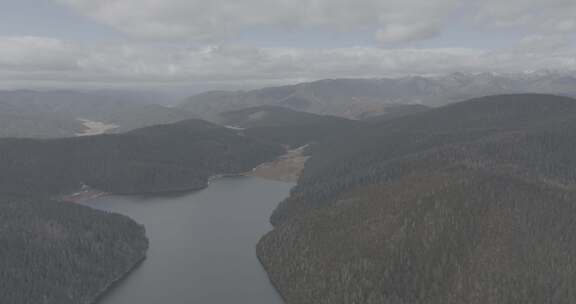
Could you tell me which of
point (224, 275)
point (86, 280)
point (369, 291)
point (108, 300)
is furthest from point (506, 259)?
point (86, 280)

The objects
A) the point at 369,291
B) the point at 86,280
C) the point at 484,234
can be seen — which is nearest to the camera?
the point at 369,291

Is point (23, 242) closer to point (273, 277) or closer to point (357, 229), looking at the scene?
point (273, 277)

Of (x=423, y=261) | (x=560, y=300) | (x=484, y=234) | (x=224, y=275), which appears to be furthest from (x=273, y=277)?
(x=560, y=300)

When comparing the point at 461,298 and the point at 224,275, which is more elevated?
the point at 461,298

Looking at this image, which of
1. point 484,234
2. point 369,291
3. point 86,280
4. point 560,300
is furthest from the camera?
point 86,280

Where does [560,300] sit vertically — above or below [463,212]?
below

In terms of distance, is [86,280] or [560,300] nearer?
[560,300]

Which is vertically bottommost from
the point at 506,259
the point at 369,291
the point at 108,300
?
the point at 108,300

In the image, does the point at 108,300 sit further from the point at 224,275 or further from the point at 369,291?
the point at 369,291

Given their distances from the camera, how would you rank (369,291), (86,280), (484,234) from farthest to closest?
(86,280), (484,234), (369,291)
